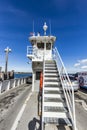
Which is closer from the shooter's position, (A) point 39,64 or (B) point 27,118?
(B) point 27,118

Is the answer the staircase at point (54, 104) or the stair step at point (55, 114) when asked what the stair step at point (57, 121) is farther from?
the stair step at point (55, 114)

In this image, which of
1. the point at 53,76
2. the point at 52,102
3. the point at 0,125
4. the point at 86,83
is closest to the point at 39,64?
the point at 53,76

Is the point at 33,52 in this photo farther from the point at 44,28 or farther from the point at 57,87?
the point at 57,87

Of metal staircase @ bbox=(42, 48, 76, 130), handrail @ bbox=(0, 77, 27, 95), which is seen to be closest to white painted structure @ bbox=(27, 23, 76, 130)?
metal staircase @ bbox=(42, 48, 76, 130)

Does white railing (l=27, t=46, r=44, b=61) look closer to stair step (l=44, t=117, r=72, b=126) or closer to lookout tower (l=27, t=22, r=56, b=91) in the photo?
lookout tower (l=27, t=22, r=56, b=91)

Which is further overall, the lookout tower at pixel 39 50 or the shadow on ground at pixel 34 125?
the lookout tower at pixel 39 50

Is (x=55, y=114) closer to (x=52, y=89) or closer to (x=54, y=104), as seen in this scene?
(x=54, y=104)

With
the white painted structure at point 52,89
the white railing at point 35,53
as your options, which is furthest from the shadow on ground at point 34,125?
the white railing at point 35,53

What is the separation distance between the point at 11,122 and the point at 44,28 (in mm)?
10041

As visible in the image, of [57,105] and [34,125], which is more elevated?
[57,105]

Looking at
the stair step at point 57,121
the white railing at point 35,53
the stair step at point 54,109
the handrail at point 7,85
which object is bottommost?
the stair step at point 57,121

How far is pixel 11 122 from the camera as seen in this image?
15.6ft

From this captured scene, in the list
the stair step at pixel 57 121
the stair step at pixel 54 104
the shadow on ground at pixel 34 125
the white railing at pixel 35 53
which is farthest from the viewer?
the white railing at pixel 35 53

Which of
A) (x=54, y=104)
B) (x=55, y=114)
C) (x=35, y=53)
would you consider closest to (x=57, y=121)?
(x=55, y=114)
